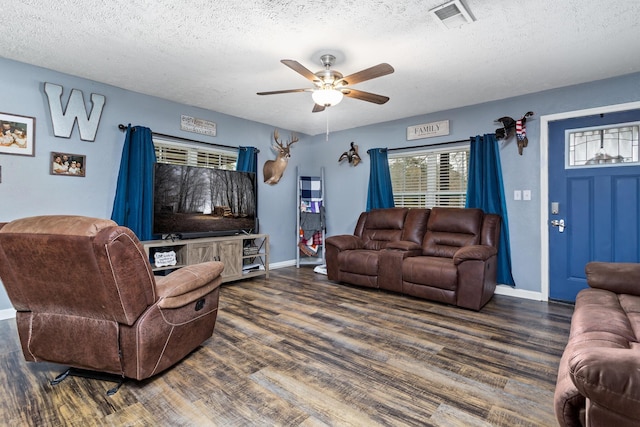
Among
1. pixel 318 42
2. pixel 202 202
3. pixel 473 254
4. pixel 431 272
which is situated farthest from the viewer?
pixel 202 202

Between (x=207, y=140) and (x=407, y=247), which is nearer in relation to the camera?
(x=407, y=247)

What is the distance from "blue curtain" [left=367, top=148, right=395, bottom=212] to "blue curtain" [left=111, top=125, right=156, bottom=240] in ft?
10.4

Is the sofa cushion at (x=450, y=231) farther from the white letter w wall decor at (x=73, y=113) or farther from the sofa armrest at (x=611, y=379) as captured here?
the white letter w wall decor at (x=73, y=113)

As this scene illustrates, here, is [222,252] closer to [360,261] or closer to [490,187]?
[360,261]

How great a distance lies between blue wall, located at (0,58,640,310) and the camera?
10.3ft

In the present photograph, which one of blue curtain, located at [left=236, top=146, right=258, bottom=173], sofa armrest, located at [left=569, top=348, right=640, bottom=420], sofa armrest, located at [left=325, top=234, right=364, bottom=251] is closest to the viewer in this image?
sofa armrest, located at [left=569, top=348, right=640, bottom=420]

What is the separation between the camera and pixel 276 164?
5.41m

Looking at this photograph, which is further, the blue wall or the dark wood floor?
the blue wall

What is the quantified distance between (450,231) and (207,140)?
3595 millimetres

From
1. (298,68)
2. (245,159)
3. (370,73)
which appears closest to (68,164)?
(245,159)

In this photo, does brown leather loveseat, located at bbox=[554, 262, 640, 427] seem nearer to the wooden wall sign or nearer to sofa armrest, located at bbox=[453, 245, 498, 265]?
sofa armrest, located at bbox=[453, 245, 498, 265]

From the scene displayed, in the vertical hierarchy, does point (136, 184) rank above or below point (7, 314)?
above

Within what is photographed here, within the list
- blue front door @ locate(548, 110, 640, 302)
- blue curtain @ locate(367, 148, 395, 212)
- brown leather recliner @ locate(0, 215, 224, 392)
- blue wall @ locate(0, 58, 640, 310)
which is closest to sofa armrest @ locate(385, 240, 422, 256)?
blue curtain @ locate(367, 148, 395, 212)

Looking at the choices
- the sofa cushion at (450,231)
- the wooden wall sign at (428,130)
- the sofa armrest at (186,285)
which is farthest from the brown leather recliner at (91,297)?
the wooden wall sign at (428,130)
